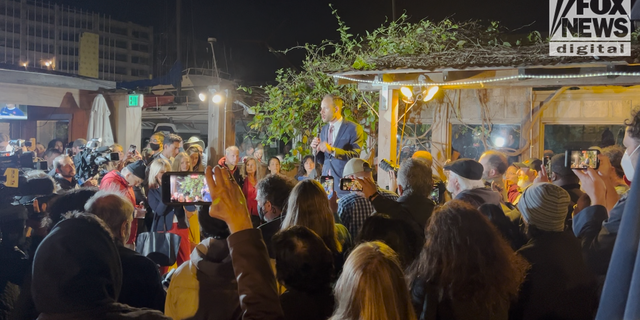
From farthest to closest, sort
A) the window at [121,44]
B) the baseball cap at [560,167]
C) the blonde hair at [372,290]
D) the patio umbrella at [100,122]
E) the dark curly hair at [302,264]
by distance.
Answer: the window at [121,44], the patio umbrella at [100,122], the baseball cap at [560,167], the dark curly hair at [302,264], the blonde hair at [372,290]

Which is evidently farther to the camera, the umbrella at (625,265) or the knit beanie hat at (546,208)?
the knit beanie hat at (546,208)

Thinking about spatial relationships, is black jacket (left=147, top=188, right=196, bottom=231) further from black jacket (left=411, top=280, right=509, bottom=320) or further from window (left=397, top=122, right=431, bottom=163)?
window (left=397, top=122, right=431, bottom=163)

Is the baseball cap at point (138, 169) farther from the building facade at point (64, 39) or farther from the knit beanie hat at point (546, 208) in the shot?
the building facade at point (64, 39)

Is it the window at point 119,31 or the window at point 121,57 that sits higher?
the window at point 119,31

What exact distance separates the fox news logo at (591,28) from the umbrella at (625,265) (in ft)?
19.1

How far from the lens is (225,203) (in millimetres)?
1805

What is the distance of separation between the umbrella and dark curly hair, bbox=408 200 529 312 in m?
1.46

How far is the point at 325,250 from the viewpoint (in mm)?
2357

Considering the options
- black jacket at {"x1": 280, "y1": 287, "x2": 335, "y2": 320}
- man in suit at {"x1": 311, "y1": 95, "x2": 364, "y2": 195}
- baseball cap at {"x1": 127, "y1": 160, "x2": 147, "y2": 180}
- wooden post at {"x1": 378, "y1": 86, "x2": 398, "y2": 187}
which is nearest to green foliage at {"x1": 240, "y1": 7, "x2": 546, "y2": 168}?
wooden post at {"x1": 378, "y1": 86, "x2": 398, "y2": 187}

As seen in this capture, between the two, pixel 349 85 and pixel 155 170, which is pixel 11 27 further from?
pixel 155 170

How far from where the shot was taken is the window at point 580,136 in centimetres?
813

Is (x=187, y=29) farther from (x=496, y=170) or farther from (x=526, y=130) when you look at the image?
(x=496, y=170)

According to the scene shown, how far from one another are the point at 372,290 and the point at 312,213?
4.58ft

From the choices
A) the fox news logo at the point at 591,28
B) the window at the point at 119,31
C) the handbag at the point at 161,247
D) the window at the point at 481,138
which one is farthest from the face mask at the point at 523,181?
the window at the point at 119,31
